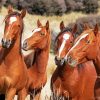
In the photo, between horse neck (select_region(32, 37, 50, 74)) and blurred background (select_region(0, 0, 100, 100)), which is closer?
horse neck (select_region(32, 37, 50, 74))

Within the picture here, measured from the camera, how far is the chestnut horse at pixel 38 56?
1298cm

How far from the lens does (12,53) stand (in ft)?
39.4

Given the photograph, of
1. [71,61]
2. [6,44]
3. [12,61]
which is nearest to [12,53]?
[12,61]

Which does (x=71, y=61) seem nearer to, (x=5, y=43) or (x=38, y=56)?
Result: (x=5, y=43)

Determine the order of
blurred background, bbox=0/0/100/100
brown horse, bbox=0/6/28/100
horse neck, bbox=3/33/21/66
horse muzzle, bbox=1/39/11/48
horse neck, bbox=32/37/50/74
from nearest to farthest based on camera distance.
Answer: horse muzzle, bbox=1/39/11/48 → brown horse, bbox=0/6/28/100 → horse neck, bbox=3/33/21/66 → horse neck, bbox=32/37/50/74 → blurred background, bbox=0/0/100/100

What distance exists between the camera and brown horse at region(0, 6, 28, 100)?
11727mm

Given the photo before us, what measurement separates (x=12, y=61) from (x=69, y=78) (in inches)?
49.6

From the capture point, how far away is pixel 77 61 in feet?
35.3

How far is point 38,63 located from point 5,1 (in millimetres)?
30410

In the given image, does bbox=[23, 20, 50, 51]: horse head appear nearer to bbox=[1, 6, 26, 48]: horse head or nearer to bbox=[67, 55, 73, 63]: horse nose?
bbox=[1, 6, 26, 48]: horse head

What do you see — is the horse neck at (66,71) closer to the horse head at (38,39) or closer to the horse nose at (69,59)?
the horse head at (38,39)

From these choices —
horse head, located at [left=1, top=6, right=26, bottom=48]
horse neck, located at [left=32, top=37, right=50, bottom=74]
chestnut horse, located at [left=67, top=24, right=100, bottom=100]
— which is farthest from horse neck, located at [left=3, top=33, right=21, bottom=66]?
chestnut horse, located at [left=67, top=24, right=100, bottom=100]

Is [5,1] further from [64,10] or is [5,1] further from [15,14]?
[15,14]

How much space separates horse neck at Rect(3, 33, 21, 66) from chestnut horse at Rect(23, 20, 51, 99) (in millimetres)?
780
